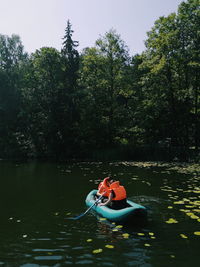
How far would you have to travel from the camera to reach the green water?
558 cm

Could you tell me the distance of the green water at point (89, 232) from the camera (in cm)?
558

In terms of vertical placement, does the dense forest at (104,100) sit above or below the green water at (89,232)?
above

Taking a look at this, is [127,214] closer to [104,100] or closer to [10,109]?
[104,100]

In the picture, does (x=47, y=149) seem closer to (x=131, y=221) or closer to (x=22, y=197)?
(x=22, y=197)

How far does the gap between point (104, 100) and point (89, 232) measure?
26.2 meters

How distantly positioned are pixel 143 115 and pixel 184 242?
25.2m

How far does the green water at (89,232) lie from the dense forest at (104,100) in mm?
17201

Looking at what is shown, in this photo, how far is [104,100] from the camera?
3250 centimetres

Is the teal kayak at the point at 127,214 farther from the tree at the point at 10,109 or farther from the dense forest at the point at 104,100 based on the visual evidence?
the tree at the point at 10,109

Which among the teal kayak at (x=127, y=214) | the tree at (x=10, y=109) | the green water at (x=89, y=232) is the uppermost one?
the tree at (x=10, y=109)

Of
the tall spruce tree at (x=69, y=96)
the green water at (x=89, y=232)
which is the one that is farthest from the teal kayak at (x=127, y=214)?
the tall spruce tree at (x=69, y=96)

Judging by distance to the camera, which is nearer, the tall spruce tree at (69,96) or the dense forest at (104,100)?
the dense forest at (104,100)

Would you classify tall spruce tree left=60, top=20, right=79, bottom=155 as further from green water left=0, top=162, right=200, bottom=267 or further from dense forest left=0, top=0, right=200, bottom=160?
green water left=0, top=162, right=200, bottom=267

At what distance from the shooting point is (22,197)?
1128cm
